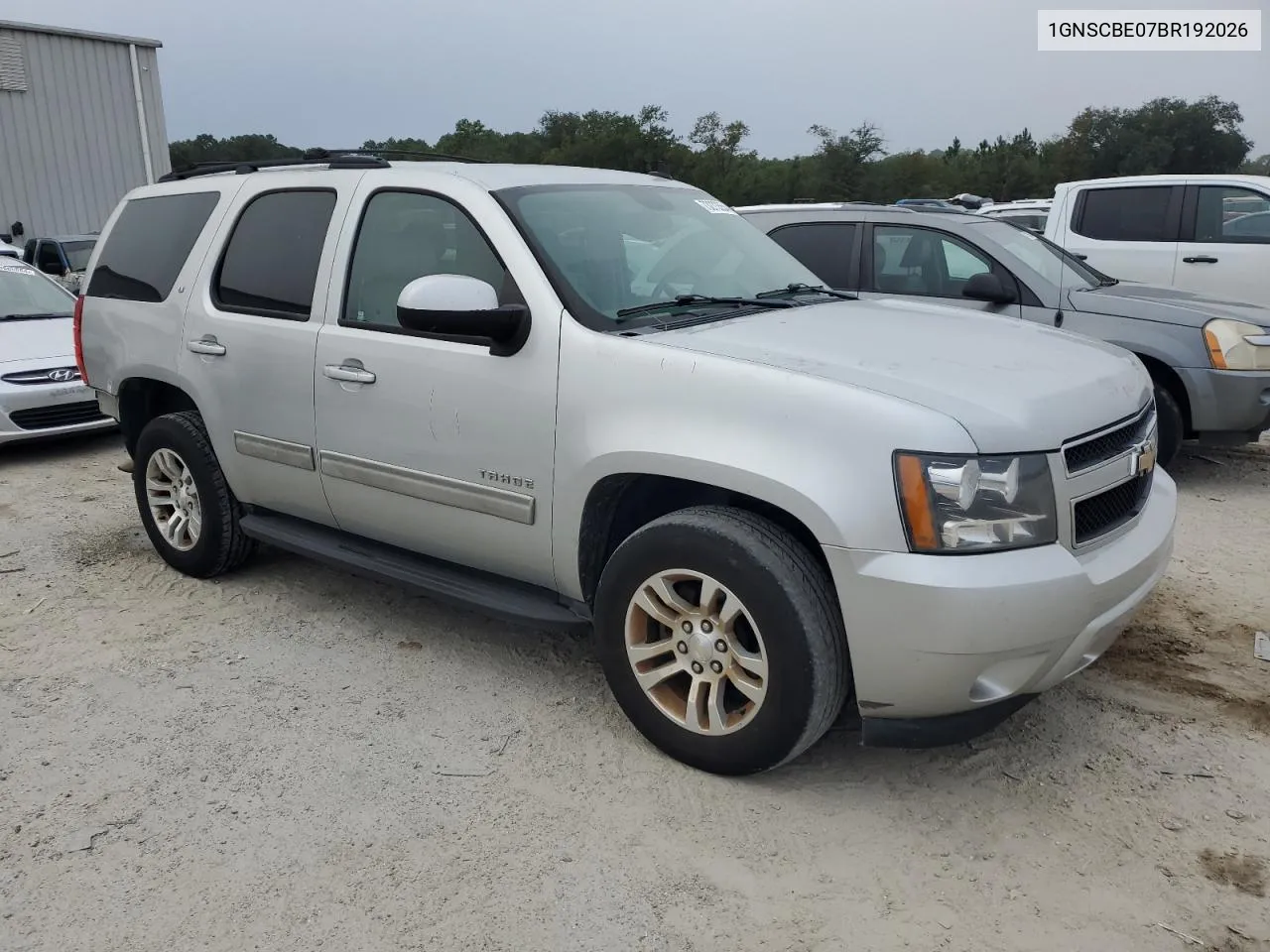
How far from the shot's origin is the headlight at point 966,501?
2539mm

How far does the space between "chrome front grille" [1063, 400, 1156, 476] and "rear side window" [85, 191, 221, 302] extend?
3.70m

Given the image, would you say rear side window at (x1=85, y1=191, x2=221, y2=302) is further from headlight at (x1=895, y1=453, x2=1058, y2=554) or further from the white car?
headlight at (x1=895, y1=453, x2=1058, y2=554)

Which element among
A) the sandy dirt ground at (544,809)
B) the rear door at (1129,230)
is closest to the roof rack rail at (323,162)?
the sandy dirt ground at (544,809)

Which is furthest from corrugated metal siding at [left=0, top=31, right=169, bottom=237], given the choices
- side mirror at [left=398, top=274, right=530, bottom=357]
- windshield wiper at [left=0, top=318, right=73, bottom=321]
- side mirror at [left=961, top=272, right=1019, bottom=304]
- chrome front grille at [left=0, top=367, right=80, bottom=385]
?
side mirror at [left=398, top=274, right=530, bottom=357]

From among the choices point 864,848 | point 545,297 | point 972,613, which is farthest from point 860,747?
point 545,297

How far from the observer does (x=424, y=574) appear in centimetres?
373

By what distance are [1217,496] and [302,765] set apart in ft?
17.3

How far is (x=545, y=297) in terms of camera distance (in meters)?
3.25

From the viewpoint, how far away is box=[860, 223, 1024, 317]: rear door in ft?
20.9

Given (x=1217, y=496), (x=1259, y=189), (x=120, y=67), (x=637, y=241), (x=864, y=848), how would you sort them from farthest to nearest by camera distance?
1. (x=120, y=67)
2. (x=1259, y=189)
3. (x=1217, y=496)
4. (x=637, y=241)
5. (x=864, y=848)

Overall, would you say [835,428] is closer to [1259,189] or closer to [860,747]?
[860,747]

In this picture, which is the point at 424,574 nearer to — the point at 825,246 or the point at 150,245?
the point at 150,245

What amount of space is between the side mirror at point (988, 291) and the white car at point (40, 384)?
6.06m

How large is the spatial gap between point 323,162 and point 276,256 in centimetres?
44
